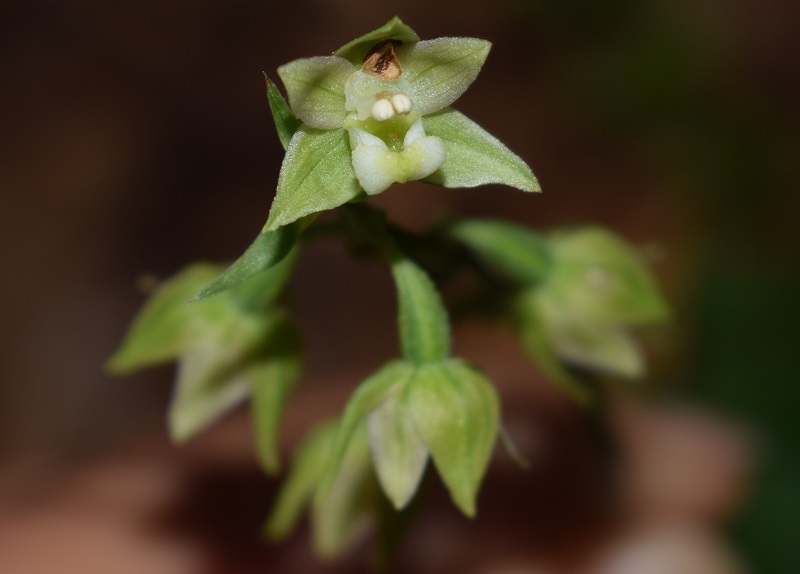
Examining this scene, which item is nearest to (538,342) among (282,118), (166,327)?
(166,327)

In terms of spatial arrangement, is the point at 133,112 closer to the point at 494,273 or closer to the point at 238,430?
the point at 238,430

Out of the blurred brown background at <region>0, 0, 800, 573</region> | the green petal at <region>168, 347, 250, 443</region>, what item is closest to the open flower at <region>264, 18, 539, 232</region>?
the green petal at <region>168, 347, 250, 443</region>

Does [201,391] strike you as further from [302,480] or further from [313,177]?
[313,177]

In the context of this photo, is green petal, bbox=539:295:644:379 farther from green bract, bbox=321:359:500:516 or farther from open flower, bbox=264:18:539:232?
→ open flower, bbox=264:18:539:232

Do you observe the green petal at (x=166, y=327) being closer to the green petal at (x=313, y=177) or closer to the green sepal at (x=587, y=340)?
the green petal at (x=313, y=177)

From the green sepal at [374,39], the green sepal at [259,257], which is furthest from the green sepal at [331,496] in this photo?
the green sepal at [374,39]

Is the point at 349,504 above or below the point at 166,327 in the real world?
below
